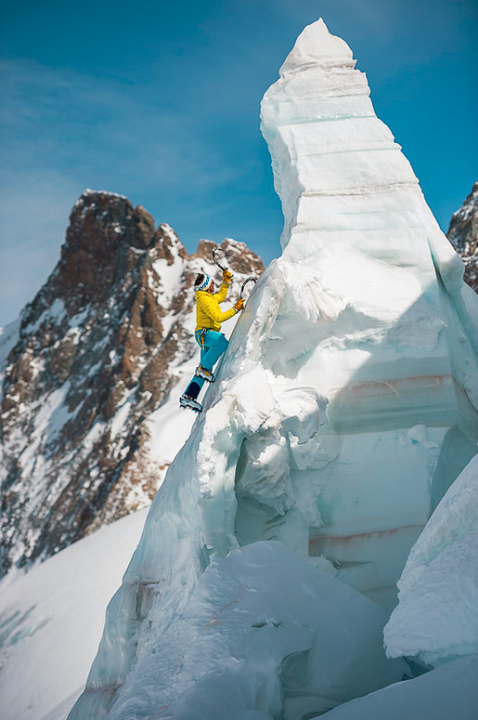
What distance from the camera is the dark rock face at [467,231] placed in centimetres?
2862

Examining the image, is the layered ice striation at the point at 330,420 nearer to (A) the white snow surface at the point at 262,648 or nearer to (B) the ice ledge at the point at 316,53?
(A) the white snow surface at the point at 262,648

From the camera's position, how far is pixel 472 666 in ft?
8.63

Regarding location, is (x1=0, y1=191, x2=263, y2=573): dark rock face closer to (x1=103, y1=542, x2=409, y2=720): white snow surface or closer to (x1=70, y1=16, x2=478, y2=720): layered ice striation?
(x1=70, y1=16, x2=478, y2=720): layered ice striation

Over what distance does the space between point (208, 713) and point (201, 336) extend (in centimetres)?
395

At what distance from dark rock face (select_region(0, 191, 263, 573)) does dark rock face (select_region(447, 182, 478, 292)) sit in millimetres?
15521

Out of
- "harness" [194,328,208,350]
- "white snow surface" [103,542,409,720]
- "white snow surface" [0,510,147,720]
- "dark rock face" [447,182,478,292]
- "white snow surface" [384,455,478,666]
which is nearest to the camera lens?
"white snow surface" [384,455,478,666]

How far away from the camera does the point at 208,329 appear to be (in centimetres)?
645

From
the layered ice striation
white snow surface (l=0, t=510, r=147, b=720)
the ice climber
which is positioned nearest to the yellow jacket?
the ice climber

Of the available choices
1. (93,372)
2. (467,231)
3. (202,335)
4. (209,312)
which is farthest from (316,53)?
(93,372)

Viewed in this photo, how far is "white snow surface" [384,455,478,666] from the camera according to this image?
9.46 ft

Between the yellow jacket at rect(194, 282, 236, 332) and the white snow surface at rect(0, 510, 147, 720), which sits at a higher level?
the yellow jacket at rect(194, 282, 236, 332)

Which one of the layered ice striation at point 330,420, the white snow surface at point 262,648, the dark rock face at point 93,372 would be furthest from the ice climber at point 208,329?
the dark rock face at point 93,372

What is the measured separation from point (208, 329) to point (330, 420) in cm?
171

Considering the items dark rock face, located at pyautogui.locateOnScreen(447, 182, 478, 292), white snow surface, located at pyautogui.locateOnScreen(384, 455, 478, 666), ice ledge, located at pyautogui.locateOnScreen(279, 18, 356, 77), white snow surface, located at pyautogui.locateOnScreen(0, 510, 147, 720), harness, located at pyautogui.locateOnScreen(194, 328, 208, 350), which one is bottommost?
white snow surface, located at pyautogui.locateOnScreen(0, 510, 147, 720)
